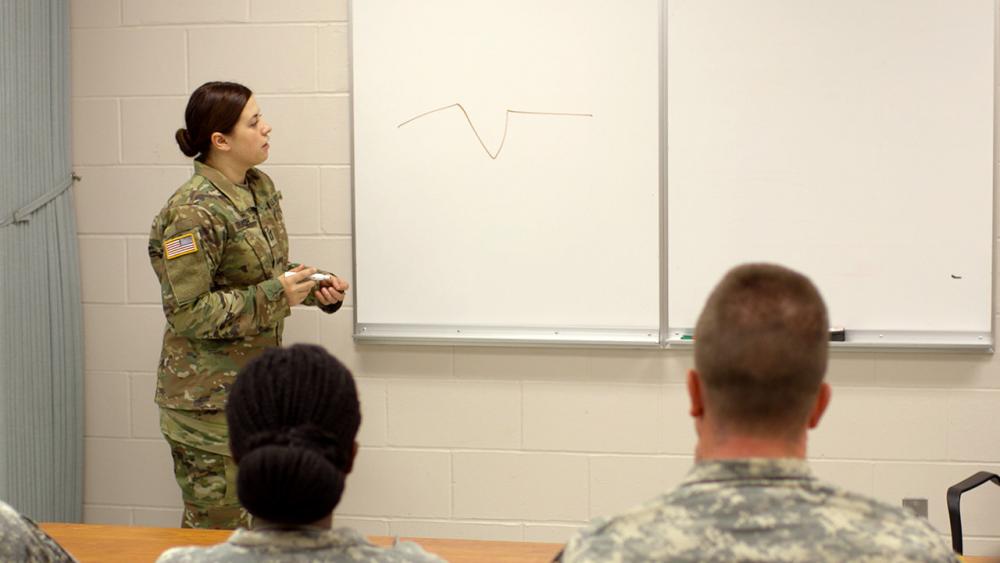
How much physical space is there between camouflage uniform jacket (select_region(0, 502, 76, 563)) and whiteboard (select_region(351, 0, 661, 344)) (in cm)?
210

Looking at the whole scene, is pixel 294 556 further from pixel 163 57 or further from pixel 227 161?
pixel 163 57

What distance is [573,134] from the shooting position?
3.49 m

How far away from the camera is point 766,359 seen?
133 cm

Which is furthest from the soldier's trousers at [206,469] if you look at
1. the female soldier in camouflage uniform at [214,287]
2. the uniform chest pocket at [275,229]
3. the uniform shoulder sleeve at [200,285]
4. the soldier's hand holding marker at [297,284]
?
the uniform chest pocket at [275,229]

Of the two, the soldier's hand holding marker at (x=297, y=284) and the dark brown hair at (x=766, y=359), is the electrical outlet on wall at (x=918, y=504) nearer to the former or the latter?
the soldier's hand holding marker at (x=297, y=284)

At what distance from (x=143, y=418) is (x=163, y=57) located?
4.12 ft

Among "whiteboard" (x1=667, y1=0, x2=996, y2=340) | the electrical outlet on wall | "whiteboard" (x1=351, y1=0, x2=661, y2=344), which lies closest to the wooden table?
"whiteboard" (x1=351, y1=0, x2=661, y2=344)

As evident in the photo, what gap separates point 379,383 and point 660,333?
0.96m

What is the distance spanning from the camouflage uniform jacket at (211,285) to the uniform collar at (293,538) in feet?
5.39

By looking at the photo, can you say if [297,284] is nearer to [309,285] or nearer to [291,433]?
[309,285]

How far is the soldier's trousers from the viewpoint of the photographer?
9.95ft

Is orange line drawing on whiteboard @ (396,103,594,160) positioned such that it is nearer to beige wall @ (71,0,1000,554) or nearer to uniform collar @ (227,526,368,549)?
beige wall @ (71,0,1000,554)

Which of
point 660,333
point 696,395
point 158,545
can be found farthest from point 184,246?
point 696,395

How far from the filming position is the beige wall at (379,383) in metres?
3.43
